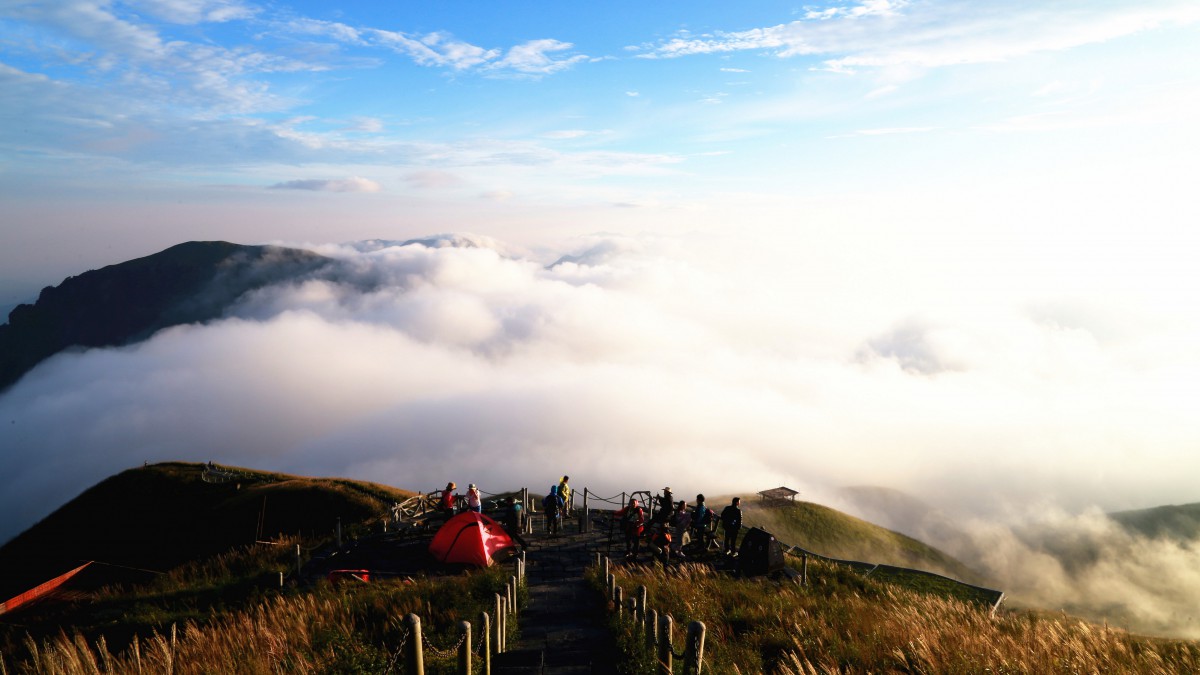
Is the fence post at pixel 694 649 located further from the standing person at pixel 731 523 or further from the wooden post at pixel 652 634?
the standing person at pixel 731 523

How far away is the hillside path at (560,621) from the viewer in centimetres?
962

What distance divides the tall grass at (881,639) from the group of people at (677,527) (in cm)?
322

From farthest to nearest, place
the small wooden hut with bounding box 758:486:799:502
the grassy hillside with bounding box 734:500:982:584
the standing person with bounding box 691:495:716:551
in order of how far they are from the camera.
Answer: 1. the small wooden hut with bounding box 758:486:799:502
2. the grassy hillside with bounding box 734:500:982:584
3. the standing person with bounding box 691:495:716:551

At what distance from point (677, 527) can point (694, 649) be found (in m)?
10.1

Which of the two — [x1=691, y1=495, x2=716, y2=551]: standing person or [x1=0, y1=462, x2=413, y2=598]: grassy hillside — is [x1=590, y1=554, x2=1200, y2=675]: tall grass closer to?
[x1=691, y1=495, x2=716, y2=551]: standing person

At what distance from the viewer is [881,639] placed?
934cm

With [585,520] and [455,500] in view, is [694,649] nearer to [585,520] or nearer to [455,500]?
[585,520]

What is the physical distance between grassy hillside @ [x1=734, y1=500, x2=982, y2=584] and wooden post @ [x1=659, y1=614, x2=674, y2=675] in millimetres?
33457

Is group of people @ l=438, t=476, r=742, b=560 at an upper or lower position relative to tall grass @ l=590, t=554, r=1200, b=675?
lower

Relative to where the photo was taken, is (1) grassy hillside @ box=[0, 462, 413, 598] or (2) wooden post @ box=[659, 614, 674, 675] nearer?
(2) wooden post @ box=[659, 614, 674, 675]

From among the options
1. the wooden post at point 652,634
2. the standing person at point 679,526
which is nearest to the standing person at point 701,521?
the standing person at point 679,526

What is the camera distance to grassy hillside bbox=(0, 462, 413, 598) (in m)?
30.0

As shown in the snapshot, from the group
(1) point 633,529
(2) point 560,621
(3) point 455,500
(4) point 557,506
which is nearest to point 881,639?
(2) point 560,621

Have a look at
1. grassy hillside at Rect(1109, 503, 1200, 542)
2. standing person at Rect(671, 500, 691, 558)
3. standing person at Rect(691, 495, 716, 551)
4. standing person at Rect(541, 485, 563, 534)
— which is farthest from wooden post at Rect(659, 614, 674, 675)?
grassy hillside at Rect(1109, 503, 1200, 542)
